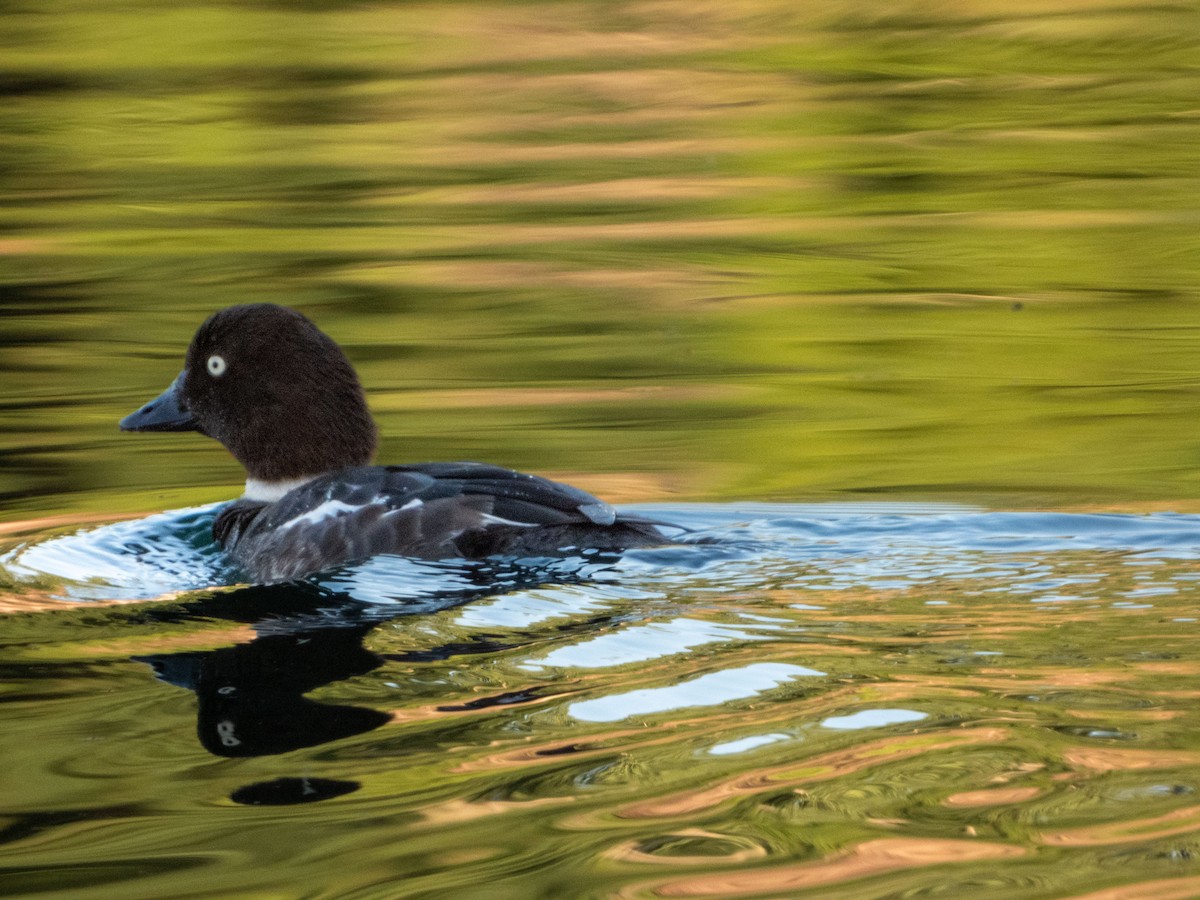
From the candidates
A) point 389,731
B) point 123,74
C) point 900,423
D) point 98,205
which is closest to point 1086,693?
point 389,731

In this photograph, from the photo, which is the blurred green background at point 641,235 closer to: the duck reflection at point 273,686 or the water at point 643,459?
the water at point 643,459

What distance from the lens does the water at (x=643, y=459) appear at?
368cm

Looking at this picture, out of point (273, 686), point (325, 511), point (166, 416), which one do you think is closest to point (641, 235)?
point (166, 416)

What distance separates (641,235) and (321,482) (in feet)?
18.8

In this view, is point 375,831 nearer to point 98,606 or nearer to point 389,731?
point 389,731

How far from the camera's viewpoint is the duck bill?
6.93m

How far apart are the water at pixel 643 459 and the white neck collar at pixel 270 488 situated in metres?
0.27

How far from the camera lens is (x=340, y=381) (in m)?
6.57

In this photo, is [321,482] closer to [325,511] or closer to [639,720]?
[325,511]

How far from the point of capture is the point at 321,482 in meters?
6.25

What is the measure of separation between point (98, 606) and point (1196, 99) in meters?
12.1

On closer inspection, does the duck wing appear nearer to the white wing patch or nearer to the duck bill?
the white wing patch

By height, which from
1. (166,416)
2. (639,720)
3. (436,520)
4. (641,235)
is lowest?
(639,720)

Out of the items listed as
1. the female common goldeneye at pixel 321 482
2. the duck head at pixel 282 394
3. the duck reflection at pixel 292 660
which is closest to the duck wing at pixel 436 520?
the female common goldeneye at pixel 321 482
